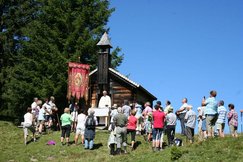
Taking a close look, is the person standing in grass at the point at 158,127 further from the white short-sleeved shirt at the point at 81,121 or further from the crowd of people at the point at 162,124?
the white short-sleeved shirt at the point at 81,121

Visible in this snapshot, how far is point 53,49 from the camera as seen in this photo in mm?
37719

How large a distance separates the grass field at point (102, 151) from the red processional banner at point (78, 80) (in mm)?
4596

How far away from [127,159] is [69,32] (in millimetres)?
22584

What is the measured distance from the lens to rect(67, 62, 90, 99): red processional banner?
31.1 meters

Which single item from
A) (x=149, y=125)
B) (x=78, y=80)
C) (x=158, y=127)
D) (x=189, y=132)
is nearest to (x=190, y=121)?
(x=189, y=132)

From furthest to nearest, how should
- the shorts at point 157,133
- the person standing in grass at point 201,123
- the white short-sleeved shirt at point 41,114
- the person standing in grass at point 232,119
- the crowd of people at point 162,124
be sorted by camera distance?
the white short-sleeved shirt at point 41,114, the person standing in grass at point 201,123, the person standing in grass at point 232,119, the shorts at point 157,133, the crowd of people at point 162,124

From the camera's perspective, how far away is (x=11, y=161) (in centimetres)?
2106

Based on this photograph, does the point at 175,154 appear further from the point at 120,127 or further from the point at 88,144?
the point at 88,144

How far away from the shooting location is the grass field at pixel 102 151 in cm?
1672

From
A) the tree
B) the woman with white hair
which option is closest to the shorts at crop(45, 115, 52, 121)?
the woman with white hair

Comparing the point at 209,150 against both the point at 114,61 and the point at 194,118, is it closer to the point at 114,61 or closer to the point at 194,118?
the point at 194,118

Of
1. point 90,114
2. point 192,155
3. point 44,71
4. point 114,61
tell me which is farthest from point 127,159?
point 114,61

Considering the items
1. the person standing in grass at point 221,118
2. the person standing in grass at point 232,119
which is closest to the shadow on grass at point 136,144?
the person standing in grass at point 221,118

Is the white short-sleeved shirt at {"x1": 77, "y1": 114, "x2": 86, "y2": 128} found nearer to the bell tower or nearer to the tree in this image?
the bell tower
